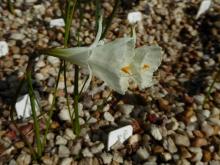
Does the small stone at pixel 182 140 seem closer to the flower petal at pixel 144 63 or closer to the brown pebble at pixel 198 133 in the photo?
the brown pebble at pixel 198 133

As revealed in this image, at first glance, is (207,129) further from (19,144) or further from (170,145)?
(19,144)

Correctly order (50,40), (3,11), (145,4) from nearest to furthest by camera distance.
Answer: (50,40) < (3,11) < (145,4)

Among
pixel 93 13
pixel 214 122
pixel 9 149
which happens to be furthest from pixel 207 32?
pixel 9 149

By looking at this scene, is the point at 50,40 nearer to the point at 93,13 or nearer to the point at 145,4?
the point at 93,13

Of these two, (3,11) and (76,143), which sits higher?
(3,11)

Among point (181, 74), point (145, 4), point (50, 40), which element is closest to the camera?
point (181, 74)

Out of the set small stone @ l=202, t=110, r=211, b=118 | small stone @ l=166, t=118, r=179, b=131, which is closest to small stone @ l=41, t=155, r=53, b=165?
small stone @ l=166, t=118, r=179, b=131

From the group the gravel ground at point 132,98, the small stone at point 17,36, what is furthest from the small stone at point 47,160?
the small stone at point 17,36
